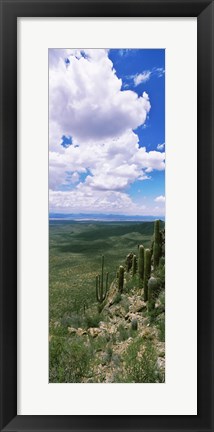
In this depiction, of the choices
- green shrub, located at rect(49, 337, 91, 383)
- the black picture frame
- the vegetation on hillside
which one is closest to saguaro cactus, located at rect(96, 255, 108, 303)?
the vegetation on hillside

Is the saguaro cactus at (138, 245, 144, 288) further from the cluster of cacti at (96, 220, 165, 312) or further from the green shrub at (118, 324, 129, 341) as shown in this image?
the green shrub at (118, 324, 129, 341)

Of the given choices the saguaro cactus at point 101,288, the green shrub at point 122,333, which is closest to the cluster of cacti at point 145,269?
the saguaro cactus at point 101,288

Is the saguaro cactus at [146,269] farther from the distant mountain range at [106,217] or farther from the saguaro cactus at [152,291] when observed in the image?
the distant mountain range at [106,217]

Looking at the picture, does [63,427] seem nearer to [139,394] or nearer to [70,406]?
[70,406]

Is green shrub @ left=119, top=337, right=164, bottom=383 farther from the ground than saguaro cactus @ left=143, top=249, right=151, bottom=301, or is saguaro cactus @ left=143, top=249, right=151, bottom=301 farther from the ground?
saguaro cactus @ left=143, top=249, right=151, bottom=301

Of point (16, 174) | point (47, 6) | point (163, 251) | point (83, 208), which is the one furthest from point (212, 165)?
point (47, 6)

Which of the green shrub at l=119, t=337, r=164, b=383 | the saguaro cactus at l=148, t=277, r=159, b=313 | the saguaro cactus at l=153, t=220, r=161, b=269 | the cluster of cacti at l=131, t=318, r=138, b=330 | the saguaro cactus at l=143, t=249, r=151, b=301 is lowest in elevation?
the green shrub at l=119, t=337, r=164, b=383
